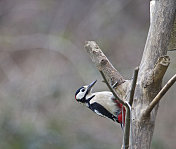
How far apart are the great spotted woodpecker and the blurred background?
56cm

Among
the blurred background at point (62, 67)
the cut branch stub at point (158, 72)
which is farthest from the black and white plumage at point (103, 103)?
the cut branch stub at point (158, 72)

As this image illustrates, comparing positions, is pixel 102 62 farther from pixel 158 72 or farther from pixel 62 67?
pixel 62 67

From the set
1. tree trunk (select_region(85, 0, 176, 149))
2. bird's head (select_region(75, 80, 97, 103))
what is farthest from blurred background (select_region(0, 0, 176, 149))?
bird's head (select_region(75, 80, 97, 103))

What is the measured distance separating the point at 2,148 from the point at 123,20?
4.73m

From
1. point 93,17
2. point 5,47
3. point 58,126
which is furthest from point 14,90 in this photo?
point 93,17

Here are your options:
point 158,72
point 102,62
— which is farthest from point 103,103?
point 158,72

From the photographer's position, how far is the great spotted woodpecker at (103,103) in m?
3.12

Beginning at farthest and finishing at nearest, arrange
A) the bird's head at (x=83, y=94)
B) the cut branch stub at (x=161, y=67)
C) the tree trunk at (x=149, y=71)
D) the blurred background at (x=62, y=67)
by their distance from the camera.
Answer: the blurred background at (x=62, y=67)
the bird's head at (x=83, y=94)
the tree trunk at (x=149, y=71)
the cut branch stub at (x=161, y=67)

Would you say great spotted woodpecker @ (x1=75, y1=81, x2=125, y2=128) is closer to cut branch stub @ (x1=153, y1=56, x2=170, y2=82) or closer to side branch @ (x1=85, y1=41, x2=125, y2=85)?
side branch @ (x1=85, y1=41, x2=125, y2=85)

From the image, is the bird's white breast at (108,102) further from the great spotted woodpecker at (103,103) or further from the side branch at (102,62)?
the side branch at (102,62)

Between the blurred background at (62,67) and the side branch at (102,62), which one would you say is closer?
the side branch at (102,62)

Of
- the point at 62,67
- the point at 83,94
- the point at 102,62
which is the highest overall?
the point at 62,67

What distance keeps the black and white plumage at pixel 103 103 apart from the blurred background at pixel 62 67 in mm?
560

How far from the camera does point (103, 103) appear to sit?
3.15 metres
